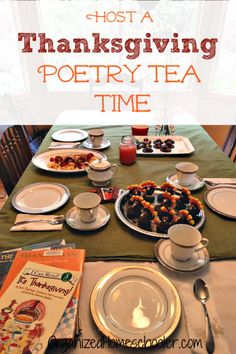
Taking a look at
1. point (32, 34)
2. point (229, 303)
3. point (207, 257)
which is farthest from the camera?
point (32, 34)

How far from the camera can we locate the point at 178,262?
715 millimetres

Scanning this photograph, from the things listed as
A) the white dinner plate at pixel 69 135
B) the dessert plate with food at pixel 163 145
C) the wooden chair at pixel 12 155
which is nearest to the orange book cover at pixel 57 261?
the wooden chair at pixel 12 155

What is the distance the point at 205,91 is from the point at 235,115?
1.51 ft

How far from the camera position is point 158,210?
2.92 ft

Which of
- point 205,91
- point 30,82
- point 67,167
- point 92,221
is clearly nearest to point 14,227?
point 92,221

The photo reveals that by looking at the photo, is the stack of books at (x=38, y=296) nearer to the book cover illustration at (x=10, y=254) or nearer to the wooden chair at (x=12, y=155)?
the book cover illustration at (x=10, y=254)

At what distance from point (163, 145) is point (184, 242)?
2.69 feet

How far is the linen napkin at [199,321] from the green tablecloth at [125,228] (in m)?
0.15

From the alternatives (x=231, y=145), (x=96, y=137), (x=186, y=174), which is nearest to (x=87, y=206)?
(x=186, y=174)

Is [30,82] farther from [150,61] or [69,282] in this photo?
[69,282]

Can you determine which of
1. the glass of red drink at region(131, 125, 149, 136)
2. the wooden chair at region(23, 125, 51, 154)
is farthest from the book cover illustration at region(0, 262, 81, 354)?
the wooden chair at region(23, 125, 51, 154)

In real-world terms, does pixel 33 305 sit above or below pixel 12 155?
above

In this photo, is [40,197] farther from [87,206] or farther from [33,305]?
[33,305]

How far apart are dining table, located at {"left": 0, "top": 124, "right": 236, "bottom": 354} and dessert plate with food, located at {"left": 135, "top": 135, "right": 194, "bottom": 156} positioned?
5.4 inches
